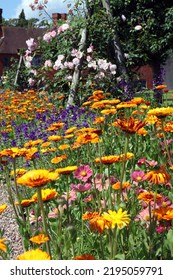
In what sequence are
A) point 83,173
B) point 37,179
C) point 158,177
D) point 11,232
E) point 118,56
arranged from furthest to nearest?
point 118,56 → point 11,232 → point 83,173 → point 158,177 → point 37,179

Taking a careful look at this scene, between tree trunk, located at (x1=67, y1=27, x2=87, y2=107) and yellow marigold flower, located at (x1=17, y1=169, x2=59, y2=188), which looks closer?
yellow marigold flower, located at (x1=17, y1=169, x2=59, y2=188)

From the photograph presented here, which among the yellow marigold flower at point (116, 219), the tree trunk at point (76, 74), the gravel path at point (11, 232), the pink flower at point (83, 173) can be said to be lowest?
the gravel path at point (11, 232)

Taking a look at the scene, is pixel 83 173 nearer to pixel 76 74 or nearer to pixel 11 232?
pixel 11 232

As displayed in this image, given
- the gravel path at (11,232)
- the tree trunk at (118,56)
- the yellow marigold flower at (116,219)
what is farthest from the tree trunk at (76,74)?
the yellow marigold flower at (116,219)

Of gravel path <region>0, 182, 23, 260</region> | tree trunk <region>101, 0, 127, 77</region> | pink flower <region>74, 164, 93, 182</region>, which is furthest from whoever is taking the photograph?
tree trunk <region>101, 0, 127, 77</region>

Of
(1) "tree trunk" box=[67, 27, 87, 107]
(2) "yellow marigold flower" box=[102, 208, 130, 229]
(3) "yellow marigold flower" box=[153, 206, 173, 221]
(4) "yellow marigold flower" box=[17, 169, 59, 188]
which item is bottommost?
(3) "yellow marigold flower" box=[153, 206, 173, 221]

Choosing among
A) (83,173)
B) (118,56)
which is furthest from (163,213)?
(118,56)

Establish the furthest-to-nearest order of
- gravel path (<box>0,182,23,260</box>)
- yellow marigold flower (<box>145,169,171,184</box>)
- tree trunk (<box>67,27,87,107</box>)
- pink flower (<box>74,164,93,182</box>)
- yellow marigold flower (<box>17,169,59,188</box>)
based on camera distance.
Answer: tree trunk (<box>67,27,87,107</box>)
gravel path (<box>0,182,23,260</box>)
pink flower (<box>74,164,93,182</box>)
yellow marigold flower (<box>145,169,171,184</box>)
yellow marigold flower (<box>17,169,59,188</box>)

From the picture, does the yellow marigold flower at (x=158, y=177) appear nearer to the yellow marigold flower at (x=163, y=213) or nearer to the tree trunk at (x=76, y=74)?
the yellow marigold flower at (x=163, y=213)

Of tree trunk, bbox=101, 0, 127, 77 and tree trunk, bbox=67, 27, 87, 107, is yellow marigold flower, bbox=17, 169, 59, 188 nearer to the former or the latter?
tree trunk, bbox=67, 27, 87, 107

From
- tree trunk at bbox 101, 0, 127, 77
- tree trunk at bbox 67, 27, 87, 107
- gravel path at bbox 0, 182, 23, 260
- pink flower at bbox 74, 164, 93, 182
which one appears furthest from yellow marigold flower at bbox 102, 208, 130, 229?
tree trunk at bbox 101, 0, 127, 77

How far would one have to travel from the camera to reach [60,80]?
9.23 m

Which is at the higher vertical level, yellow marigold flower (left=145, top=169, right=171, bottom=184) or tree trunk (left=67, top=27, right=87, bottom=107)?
tree trunk (left=67, top=27, right=87, bottom=107)

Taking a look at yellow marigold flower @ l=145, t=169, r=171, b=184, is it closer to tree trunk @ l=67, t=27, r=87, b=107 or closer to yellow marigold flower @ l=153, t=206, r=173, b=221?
yellow marigold flower @ l=153, t=206, r=173, b=221
